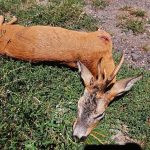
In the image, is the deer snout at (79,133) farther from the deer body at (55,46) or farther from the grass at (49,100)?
the deer body at (55,46)

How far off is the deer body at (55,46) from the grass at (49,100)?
29 centimetres

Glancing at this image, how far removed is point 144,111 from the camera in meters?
8.80

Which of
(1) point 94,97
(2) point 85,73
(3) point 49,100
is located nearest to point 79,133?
(1) point 94,97

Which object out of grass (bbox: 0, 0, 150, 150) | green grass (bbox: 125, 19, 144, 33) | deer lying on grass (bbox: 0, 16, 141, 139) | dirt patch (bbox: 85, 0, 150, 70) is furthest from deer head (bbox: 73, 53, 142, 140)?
green grass (bbox: 125, 19, 144, 33)

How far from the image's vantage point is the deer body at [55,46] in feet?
27.8

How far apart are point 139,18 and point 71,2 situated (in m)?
1.83

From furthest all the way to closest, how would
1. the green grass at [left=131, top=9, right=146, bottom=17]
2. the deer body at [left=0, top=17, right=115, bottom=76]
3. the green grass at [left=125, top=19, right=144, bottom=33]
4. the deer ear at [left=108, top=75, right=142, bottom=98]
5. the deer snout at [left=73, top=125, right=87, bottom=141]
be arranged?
the green grass at [left=131, top=9, right=146, bottom=17] < the green grass at [left=125, top=19, right=144, bottom=33] < the deer body at [left=0, top=17, right=115, bottom=76] < the deer ear at [left=108, top=75, right=142, bottom=98] < the deer snout at [left=73, top=125, right=87, bottom=141]

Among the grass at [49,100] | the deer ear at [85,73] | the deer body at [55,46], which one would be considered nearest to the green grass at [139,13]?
the grass at [49,100]

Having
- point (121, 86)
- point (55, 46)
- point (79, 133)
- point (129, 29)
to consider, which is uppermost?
point (55, 46)

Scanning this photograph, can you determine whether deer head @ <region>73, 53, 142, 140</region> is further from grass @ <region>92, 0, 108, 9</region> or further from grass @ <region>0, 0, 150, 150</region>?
grass @ <region>92, 0, 108, 9</region>

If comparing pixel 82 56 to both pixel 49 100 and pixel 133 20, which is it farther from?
pixel 133 20

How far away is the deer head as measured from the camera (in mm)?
7738

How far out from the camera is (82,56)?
28.8 feet

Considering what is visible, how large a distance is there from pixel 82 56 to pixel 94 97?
4.05 ft
